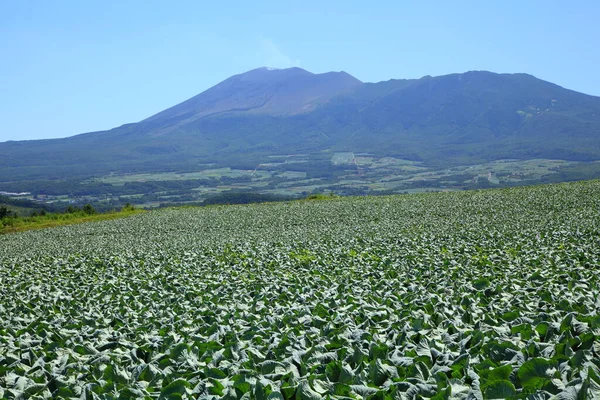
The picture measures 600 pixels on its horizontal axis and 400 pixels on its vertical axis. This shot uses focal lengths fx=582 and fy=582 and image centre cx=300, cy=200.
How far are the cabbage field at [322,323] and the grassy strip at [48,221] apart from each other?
42874 mm

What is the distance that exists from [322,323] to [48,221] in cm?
6738

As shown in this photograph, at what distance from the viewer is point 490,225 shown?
94.9 feet

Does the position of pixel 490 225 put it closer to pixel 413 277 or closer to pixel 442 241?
pixel 442 241

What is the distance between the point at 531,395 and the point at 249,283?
1171 centimetres

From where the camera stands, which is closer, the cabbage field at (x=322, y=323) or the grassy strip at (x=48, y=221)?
the cabbage field at (x=322, y=323)

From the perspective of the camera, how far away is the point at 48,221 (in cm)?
6894

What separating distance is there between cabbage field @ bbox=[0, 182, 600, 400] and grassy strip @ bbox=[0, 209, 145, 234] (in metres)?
42.9

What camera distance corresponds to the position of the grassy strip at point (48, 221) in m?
63.3

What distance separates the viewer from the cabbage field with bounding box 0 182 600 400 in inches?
205

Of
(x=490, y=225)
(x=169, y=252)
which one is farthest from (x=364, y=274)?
(x=490, y=225)

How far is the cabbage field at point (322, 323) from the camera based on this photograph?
17.1 feet

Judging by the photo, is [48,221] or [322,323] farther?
[48,221]

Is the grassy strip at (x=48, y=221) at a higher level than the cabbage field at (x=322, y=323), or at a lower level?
lower

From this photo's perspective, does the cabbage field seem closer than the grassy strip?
Yes
